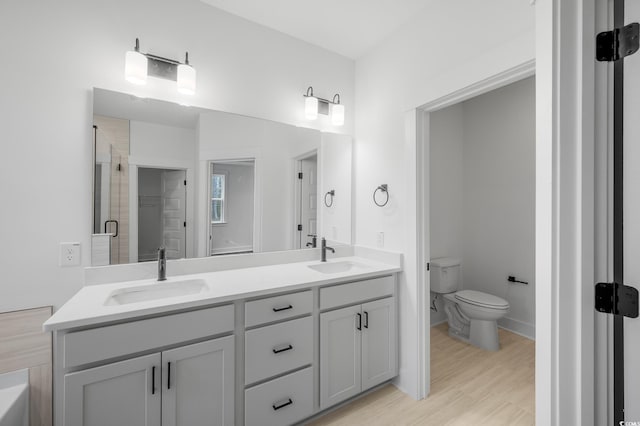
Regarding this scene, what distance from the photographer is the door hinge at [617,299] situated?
86 cm

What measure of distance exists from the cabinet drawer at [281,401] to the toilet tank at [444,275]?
72.7 inches

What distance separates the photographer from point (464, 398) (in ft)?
6.39

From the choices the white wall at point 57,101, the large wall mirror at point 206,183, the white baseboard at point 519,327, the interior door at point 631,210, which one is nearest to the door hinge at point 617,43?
the interior door at point 631,210

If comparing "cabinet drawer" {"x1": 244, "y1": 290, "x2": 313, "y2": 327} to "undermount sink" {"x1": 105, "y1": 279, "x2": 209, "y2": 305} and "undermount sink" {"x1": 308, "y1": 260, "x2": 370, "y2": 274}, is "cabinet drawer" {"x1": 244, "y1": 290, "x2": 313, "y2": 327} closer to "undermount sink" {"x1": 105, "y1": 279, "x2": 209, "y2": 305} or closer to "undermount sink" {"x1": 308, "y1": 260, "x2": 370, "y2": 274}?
"undermount sink" {"x1": 105, "y1": 279, "x2": 209, "y2": 305}

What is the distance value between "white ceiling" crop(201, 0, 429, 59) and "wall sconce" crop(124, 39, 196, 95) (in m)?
0.53

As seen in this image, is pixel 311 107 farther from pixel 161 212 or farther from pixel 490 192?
pixel 490 192

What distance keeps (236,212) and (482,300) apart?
92.6 inches

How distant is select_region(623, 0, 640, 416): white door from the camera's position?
2.80ft

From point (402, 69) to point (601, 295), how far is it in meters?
1.81

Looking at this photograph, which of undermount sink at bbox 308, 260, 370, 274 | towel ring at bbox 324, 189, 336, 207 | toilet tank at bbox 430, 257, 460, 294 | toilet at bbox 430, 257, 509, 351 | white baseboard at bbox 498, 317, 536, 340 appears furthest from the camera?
toilet tank at bbox 430, 257, 460, 294

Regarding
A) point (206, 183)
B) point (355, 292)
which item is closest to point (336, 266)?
point (355, 292)

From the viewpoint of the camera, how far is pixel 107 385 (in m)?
1.16

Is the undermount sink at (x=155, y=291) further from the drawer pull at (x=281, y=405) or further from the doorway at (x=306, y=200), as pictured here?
the doorway at (x=306, y=200)

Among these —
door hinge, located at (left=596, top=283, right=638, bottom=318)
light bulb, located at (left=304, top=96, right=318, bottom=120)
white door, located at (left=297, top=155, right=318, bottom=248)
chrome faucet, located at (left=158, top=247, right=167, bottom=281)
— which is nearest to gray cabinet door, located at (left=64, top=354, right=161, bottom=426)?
chrome faucet, located at (left=158, top=247, right=167, bottom=281)
